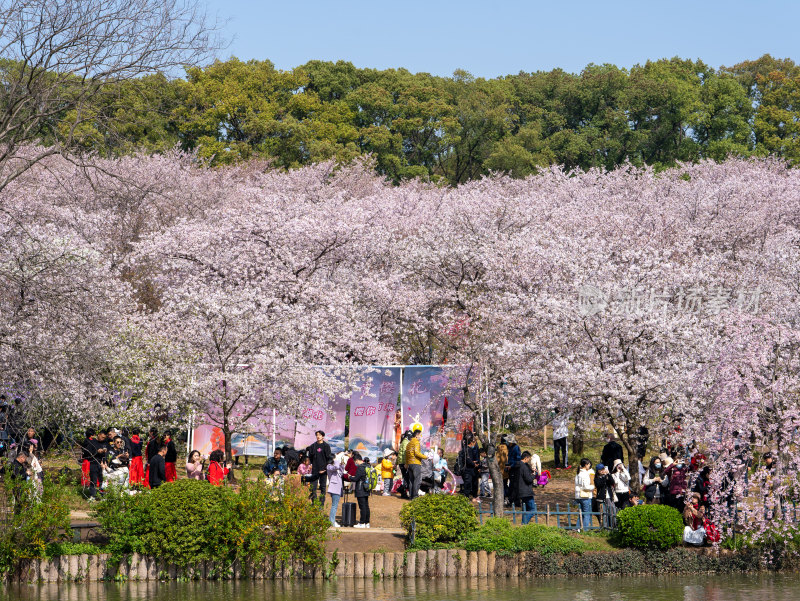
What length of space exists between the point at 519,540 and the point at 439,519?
1581 millimetres

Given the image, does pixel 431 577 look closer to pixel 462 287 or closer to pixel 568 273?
pixel 568 273

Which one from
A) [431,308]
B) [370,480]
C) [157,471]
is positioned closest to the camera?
[157,471]

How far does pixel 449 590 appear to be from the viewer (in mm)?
17281

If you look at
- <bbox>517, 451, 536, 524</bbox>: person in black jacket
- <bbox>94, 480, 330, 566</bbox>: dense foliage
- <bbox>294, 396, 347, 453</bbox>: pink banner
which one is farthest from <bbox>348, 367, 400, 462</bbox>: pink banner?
<bbox>94, 480, 330, 566</bbox>: dense foliage

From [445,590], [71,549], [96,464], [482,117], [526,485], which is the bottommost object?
[445,590]

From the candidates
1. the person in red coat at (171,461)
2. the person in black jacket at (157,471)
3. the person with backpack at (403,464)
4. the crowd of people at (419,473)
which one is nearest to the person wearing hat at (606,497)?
the crowd of people at (419,473)

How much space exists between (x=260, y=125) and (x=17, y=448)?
126ft

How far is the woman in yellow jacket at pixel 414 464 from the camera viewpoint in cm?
2258

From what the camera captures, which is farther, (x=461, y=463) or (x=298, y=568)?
(x=461, y=463)

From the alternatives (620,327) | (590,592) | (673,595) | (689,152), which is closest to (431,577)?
(590,592)

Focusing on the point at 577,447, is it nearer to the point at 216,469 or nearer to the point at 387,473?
the point at 387,473

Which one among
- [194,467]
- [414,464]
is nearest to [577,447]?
[414,464]

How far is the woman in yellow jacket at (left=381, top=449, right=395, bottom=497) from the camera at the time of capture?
2378cm

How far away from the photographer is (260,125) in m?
58.5
